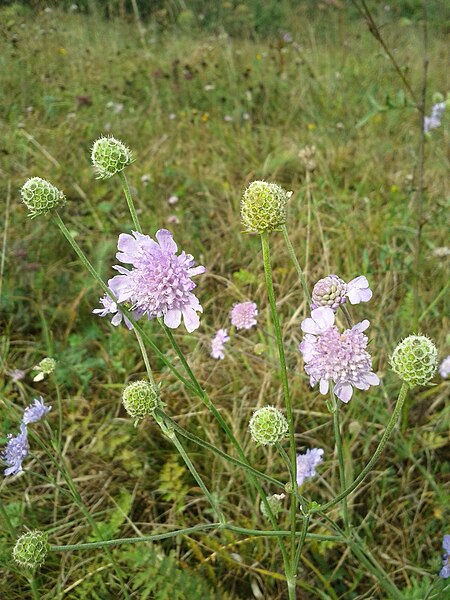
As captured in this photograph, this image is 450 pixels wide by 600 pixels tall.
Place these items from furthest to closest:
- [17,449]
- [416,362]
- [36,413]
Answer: [36,413], [17,449], [416,362]

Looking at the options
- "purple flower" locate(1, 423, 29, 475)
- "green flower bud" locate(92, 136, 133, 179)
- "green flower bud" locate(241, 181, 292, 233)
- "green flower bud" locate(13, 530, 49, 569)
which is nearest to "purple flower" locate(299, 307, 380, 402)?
"green flower bud" locate(241, 181, 292, 233)

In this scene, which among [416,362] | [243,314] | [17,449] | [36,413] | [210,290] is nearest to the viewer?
[416,362]

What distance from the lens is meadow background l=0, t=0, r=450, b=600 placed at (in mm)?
1760

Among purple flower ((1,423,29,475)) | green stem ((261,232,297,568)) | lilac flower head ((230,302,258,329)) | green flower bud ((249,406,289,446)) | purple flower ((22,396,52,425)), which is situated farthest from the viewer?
lilac flower head ((230,302,258,329))

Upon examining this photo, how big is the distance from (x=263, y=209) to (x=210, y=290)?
182cm

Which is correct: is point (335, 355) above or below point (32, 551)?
above

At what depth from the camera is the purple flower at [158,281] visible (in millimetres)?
1090

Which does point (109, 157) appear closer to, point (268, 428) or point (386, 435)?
point (268, 428)

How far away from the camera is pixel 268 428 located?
3.59 ft

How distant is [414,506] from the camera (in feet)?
6.04

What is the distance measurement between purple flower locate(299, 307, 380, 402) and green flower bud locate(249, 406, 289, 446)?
11 cm

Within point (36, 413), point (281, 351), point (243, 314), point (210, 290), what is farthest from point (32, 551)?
point (210, 290)

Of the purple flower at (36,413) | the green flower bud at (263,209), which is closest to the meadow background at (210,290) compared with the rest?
the purple flower at (36,413)

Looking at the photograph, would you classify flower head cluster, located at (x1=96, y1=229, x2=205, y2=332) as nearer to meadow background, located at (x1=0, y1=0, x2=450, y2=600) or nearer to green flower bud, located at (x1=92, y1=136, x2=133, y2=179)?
green flower bud, located at (x1=92, y1=136, x2=133, y2=179)
